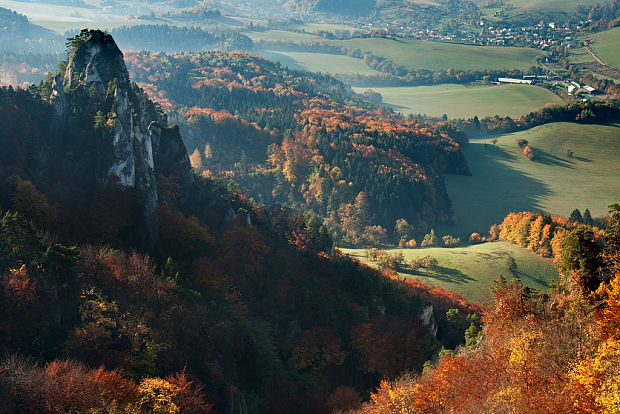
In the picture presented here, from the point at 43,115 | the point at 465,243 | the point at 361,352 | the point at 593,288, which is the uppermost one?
the point at 43,115

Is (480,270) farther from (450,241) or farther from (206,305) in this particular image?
(206,305)

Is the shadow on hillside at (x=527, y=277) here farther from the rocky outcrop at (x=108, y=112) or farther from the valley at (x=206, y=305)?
the rocky outcrop at (x=108, y=112)

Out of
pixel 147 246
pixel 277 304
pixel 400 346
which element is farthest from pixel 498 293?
pixel 147 246

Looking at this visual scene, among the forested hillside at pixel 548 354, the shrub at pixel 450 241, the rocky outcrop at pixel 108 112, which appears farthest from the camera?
the shrub at pixel 450 241

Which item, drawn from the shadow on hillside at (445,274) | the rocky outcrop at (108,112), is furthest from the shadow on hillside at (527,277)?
the rocky outcrop at (108,112)

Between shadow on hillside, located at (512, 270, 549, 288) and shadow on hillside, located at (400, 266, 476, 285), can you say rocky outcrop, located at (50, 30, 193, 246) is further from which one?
shadow on hillside, located at (512, 270, 549, 288)

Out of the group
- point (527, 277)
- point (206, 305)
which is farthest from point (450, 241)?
point (206, 305)

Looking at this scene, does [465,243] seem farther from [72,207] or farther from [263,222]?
[72,207]
